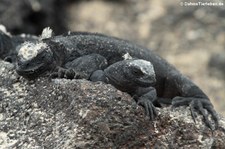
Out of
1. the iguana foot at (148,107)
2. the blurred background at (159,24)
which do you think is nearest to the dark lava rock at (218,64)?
the blurred background at (159,24)

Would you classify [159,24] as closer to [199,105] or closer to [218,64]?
[218,64]

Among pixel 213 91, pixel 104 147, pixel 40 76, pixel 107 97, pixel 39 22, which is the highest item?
pixel 39 22

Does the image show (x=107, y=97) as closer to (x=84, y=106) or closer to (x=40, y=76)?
(x=84, y=106)

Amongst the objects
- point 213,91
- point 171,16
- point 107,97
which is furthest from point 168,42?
point 107,97

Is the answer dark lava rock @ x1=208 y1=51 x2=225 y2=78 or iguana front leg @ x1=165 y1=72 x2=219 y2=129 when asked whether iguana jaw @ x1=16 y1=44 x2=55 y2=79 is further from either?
dark lava rock @ x1=208 y1=51 x2=225 y2=78

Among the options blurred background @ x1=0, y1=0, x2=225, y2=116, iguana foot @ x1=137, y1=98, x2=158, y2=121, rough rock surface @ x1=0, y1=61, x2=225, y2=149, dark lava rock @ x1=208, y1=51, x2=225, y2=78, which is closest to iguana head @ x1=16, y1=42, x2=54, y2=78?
rough rock surface @ x1=0, y1=61, x2=225, y2=149

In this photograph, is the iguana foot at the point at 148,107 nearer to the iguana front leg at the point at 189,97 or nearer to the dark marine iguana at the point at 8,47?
the iguana front leg at the point at 189,97
